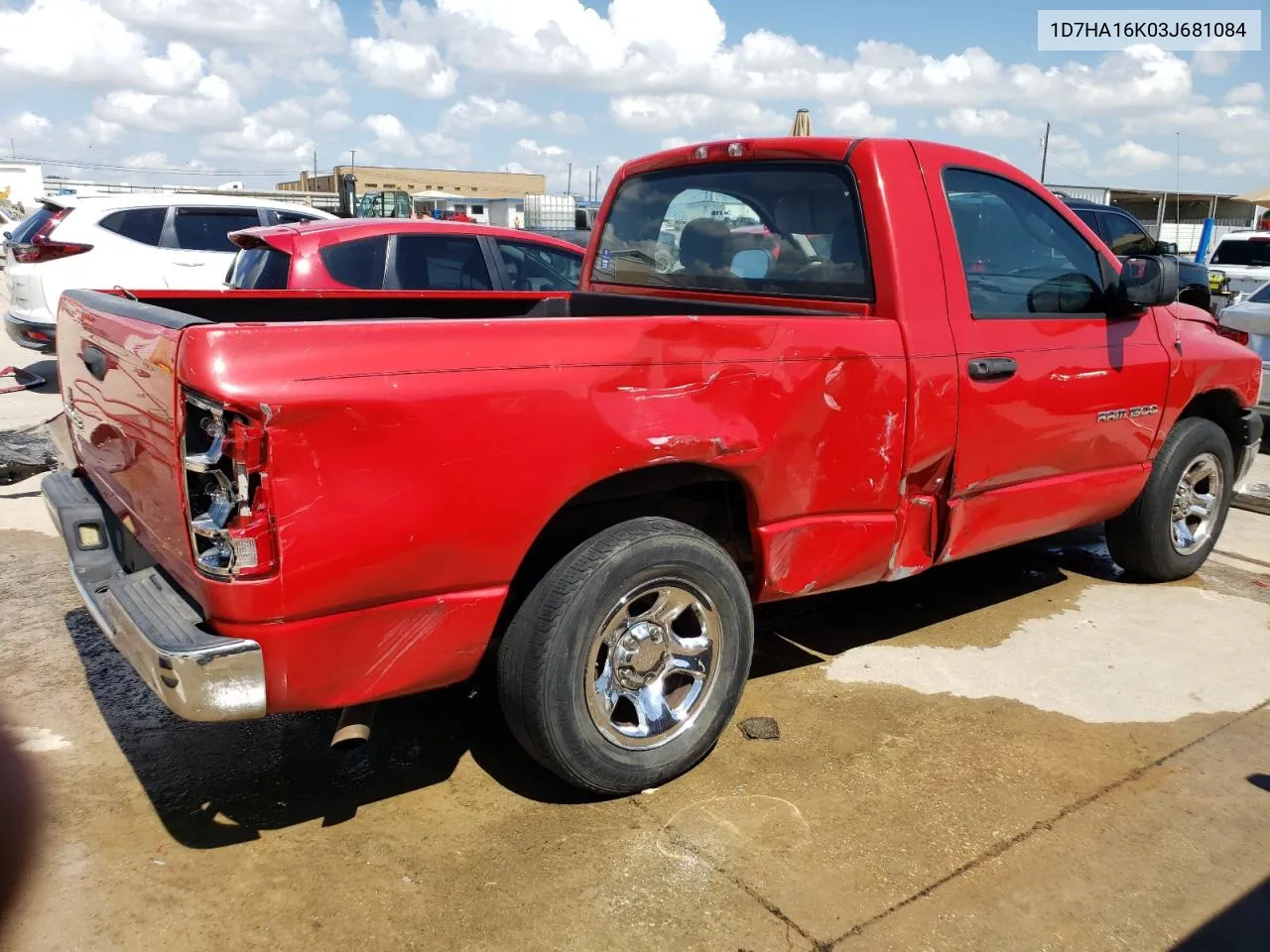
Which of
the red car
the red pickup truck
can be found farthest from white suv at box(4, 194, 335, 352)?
the red pickup truck

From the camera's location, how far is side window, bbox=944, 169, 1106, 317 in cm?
368

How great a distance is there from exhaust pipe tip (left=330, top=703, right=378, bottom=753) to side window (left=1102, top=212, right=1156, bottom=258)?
38.7 ft

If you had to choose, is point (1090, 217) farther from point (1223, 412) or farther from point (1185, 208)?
point (1185, 208)

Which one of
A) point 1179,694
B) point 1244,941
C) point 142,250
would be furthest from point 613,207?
point 142,250

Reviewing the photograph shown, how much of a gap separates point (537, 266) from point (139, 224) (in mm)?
5014

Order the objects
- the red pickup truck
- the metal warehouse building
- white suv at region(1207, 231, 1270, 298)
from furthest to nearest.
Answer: the metal warehouse building
white suv at region(1207, 231, 1270, 298)
the red pickup truck

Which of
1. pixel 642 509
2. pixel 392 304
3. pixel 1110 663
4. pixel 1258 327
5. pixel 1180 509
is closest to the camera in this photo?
pixel 642 509

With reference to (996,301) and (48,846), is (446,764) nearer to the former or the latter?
(48,846)

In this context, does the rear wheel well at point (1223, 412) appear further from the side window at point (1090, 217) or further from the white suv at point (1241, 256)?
the white suv at point (1241, 256)

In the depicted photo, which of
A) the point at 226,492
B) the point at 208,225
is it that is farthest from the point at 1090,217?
the point at 226,492

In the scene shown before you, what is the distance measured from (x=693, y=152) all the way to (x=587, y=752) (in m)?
2.52

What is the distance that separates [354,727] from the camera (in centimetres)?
264

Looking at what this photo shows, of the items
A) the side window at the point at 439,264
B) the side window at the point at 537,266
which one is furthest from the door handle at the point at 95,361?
the side window at the point at 537,266

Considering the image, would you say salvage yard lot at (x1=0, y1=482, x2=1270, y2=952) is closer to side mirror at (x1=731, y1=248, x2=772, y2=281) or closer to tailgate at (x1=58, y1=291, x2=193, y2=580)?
tailgate at (x1=58, y1=291, x2=193, y2=580)
